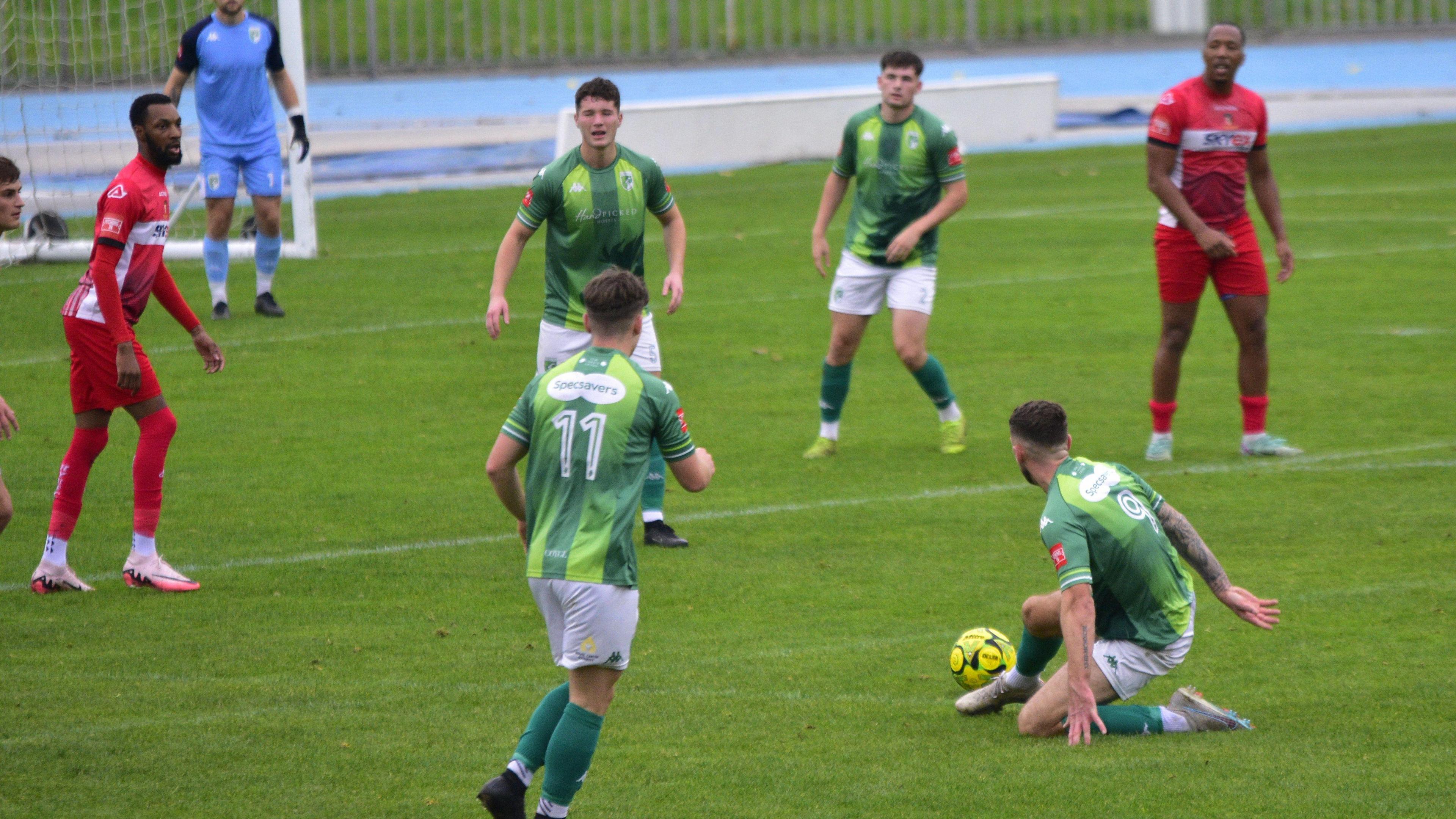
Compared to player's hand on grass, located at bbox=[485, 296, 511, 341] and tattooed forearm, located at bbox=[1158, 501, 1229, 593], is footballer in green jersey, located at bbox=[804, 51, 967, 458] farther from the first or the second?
tattooed forearm, located at bbox=[1158, 501, 1229, 593]

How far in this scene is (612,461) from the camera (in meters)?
4.88

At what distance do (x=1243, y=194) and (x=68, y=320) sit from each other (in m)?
6.37

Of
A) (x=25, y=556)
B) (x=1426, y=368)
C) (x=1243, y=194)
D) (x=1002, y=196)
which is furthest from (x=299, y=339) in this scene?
(x=1002, y=196)

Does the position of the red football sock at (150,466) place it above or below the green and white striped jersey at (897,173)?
below

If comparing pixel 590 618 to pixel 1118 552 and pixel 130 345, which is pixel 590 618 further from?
pixel 130 345

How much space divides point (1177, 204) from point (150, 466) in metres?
5.62

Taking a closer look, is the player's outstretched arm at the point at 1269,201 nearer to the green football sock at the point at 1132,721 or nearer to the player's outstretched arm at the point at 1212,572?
the player's outstretched arm at the point at 1212,572

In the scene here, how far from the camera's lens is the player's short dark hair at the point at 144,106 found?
23.8 feet

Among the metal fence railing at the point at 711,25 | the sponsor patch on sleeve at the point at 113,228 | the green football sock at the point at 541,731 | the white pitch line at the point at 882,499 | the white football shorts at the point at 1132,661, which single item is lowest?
the white pitch line at the point at 882,499

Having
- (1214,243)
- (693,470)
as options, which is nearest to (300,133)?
(1214,243)

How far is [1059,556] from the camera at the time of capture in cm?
559

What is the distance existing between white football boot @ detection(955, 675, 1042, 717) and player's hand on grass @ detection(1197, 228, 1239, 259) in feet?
13.1

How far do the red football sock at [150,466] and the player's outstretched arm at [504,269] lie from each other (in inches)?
59.2

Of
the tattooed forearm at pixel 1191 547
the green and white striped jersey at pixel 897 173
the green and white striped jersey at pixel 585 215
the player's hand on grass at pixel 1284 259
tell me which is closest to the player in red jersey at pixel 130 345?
the green and white striped jersey at pixel 585 215
